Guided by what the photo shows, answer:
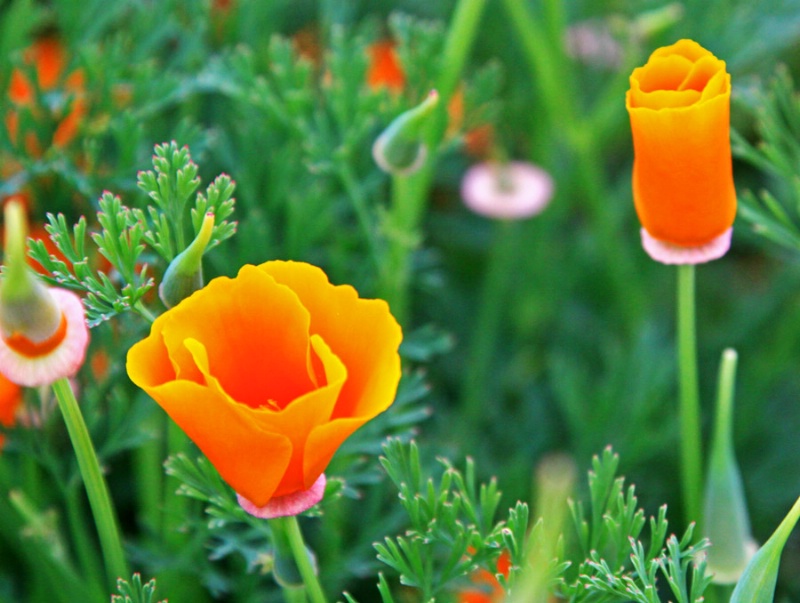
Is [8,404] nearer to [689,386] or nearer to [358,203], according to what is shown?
[358,203]

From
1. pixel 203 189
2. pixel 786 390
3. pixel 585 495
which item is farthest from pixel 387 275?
pixel 786 390

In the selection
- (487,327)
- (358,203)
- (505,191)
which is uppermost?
(358,203)

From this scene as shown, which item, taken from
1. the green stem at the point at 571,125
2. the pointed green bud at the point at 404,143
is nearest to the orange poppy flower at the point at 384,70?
the green stem at the point at 571,125

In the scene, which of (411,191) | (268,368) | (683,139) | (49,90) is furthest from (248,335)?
(49,90)

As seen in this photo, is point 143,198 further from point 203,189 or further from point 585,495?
point 585,495

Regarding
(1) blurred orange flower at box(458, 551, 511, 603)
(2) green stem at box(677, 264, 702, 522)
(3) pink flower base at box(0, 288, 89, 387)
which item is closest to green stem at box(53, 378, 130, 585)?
(3) pink flower base at box(0, 288, 89, 387)
